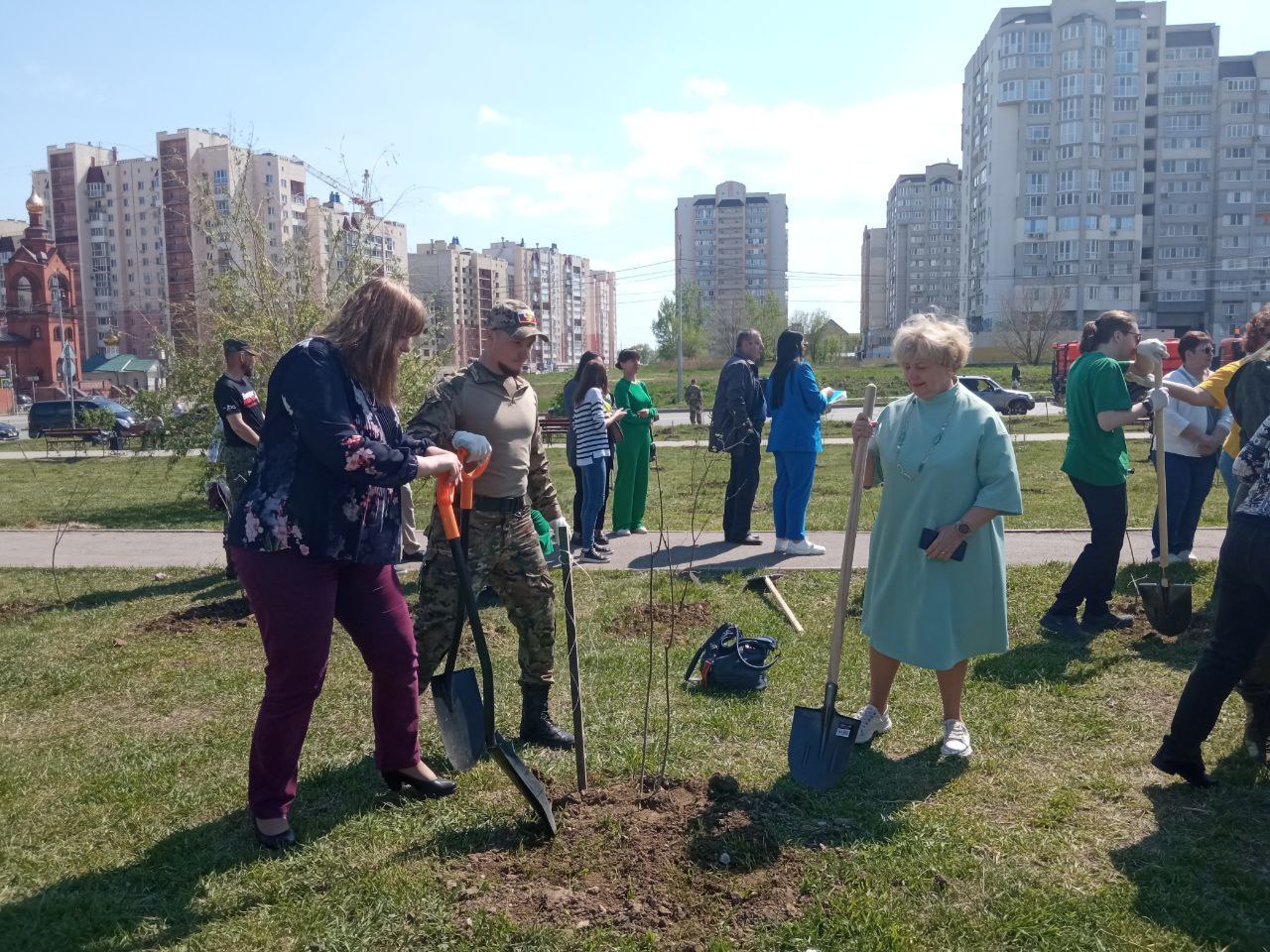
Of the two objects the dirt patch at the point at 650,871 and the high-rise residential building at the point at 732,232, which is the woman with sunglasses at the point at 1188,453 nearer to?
the dirt patch at the point at 650,871

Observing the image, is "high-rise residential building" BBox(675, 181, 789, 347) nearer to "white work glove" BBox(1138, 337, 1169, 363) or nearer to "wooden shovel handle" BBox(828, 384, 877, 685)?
"white work glove" BBox(1138, 337, 1169, 363)

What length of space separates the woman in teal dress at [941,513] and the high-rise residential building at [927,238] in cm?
12154

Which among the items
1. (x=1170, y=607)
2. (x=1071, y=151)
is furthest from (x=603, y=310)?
(x=1170, y=607)

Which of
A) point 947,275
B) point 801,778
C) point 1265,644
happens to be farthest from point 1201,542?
point 947,275

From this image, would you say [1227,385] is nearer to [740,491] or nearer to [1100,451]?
[1100,451]

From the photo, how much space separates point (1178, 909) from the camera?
2955 millimetres

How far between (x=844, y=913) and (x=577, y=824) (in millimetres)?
1010

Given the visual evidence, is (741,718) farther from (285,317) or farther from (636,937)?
(285,317)

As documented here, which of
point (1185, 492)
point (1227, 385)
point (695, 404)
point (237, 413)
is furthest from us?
point (695, 404)

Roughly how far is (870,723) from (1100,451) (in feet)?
8.54

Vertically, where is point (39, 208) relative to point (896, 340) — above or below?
above

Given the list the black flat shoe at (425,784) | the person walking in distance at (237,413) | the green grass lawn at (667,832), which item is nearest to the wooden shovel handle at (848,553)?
the green grass lawn at (667,832)

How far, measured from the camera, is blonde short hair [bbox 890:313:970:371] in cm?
388

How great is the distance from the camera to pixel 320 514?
3227 millimetres
